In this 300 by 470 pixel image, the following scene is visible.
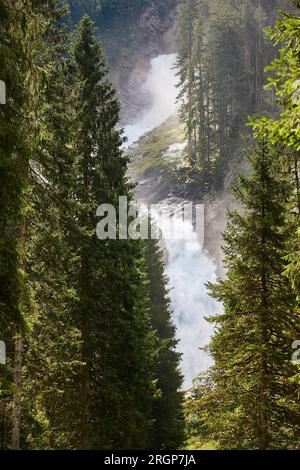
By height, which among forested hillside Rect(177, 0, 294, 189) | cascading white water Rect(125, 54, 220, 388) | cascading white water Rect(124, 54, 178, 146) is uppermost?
cascading white water Rect(124, 54, 178, 146)

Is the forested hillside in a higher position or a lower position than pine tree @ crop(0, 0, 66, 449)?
higher

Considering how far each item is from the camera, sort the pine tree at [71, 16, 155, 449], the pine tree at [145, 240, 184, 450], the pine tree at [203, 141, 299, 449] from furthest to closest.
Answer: the pine tree at [145, 240, 184, 450], the pine tree at [71, 16, 155, 449], the pine tree at [203, 141, 299, 449]

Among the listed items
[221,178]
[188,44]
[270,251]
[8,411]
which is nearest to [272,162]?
[270,251]

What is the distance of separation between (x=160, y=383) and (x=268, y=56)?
60.2 m

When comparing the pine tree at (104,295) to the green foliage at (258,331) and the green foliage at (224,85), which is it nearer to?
the green foliage at (258,331)

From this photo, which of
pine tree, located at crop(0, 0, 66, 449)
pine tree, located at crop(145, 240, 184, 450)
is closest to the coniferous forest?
pine tree, located at crop(0, 0, 66, 449)

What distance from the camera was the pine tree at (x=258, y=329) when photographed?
12789mm

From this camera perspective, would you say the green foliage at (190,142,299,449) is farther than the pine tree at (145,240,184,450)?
No

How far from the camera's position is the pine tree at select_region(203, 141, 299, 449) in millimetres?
12789

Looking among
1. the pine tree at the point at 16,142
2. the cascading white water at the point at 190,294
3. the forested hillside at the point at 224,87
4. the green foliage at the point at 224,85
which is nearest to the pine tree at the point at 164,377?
the cascading white water at the point at 190,294

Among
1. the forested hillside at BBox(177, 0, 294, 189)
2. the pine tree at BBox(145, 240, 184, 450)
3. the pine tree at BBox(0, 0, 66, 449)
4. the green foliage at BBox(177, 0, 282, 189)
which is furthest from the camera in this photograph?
the green foliage at BBox(177, 0, 282, 189)

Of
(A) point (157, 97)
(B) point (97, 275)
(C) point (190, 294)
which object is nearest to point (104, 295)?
(B) point (97, 275)

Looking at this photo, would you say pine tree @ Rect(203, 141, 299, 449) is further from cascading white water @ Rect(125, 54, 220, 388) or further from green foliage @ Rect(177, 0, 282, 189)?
green foliage @ Rect(177, 0, 282, 189)

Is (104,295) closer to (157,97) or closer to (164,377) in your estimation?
(164,377)
